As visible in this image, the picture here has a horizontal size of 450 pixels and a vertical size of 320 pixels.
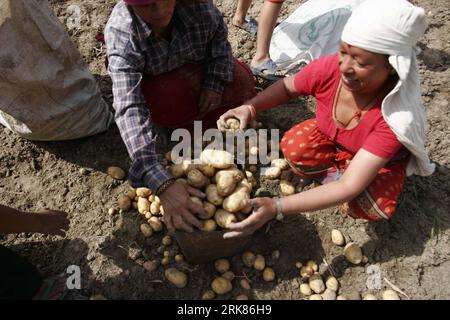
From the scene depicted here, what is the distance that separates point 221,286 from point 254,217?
483mm

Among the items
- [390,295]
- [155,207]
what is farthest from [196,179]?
[390,295]

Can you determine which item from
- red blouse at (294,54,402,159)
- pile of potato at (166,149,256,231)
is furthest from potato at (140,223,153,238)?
red blouse at (294,54,402,159)

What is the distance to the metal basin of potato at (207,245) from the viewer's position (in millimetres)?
1513

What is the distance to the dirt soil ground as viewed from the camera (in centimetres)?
179

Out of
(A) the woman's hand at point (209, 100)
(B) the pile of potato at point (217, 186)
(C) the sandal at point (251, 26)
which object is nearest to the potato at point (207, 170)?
(B) the pile of potato at point (217, 186)

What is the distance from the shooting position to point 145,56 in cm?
176

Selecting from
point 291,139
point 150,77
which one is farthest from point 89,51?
point 291,139

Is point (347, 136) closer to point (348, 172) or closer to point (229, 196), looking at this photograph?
point (348, 172)

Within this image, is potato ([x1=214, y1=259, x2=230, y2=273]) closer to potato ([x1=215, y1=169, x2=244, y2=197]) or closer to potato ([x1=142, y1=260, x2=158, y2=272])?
potato ([x1=142, y1=260, x2=158, y2=272])

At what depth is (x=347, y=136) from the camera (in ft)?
5.48

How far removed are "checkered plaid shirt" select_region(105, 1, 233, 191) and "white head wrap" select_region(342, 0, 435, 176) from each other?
2.57 ft

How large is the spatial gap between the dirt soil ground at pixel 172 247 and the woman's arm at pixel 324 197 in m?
0.46

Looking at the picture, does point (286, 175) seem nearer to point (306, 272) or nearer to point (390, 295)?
point (306, 272)
